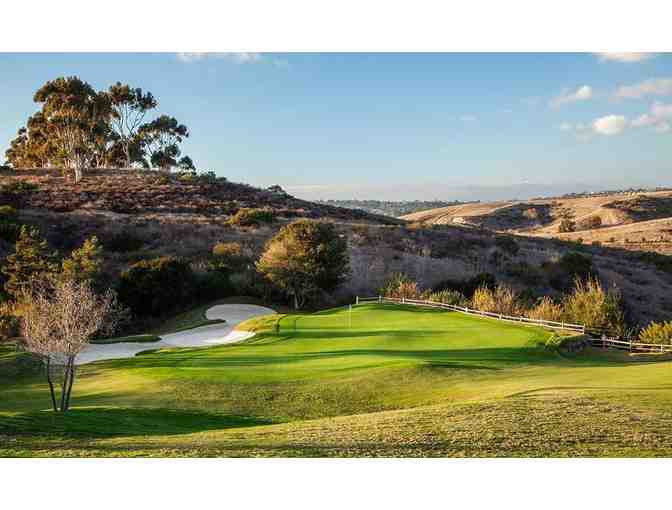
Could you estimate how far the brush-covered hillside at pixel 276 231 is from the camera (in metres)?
34.2

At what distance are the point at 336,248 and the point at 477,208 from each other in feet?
304

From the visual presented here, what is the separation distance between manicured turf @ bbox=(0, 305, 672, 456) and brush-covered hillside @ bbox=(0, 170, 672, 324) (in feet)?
43.2

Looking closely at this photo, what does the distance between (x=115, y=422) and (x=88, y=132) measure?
190 feet

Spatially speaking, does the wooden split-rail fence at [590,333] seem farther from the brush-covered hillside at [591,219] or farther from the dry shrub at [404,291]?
the brush-covered hillside at [591,219]

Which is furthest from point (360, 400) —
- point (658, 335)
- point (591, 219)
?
point (591, 219)

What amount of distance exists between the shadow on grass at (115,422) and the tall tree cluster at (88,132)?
178 feet

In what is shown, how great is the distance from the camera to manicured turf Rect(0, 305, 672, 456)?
7.88 metres

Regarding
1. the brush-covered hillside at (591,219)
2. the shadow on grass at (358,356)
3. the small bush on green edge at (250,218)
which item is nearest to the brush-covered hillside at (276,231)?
the small bush on green edge at (250,218)

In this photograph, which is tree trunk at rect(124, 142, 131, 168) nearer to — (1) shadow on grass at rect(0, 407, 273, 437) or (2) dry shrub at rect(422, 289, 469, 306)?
(2) dry shrub at rect(422, 289, 469, 306)

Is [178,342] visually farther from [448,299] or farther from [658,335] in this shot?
[658,335]
